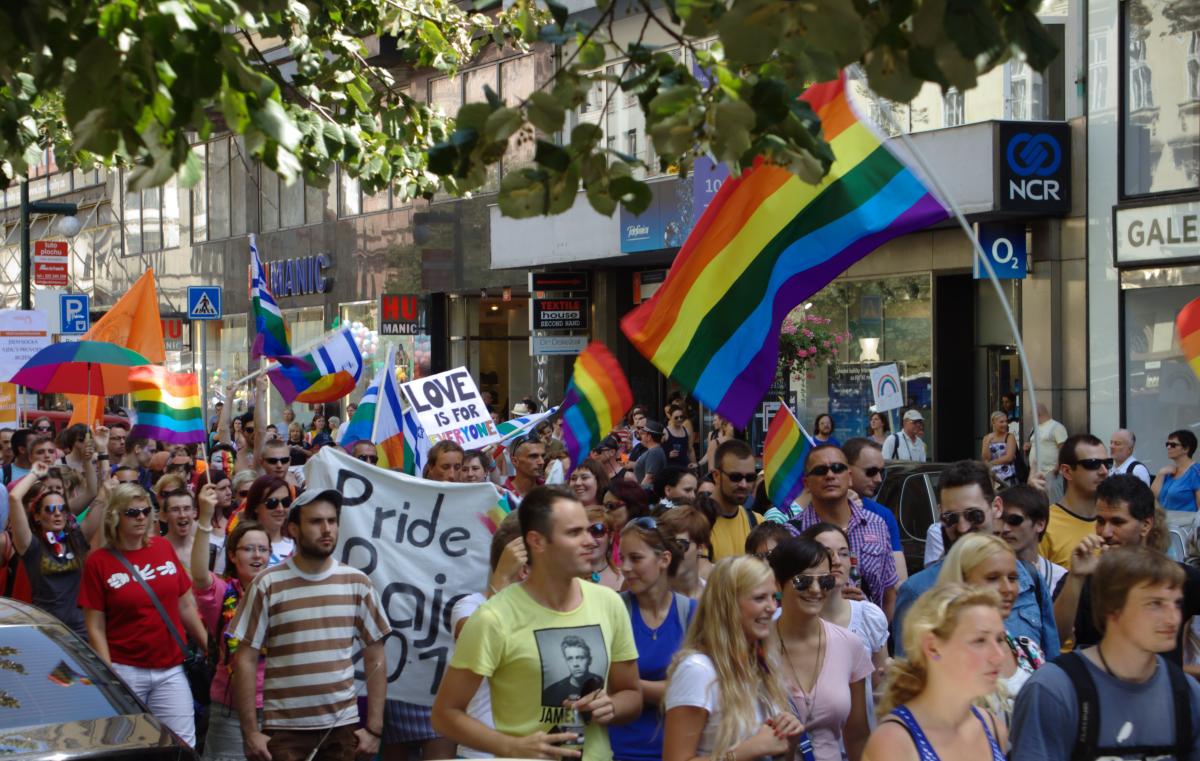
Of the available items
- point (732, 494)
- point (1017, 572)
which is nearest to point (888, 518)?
point (732, 494)

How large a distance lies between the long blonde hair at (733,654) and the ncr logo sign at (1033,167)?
14.7m

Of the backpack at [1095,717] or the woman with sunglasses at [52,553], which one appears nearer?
the backpack at [1095,717]

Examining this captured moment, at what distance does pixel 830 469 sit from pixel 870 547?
45cm

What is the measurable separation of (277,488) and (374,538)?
2.27ft

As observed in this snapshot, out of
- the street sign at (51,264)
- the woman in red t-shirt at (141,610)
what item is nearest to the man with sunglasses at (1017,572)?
the woman in red t-shirt at (141,610)

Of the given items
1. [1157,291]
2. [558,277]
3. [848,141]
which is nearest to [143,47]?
[848,141]

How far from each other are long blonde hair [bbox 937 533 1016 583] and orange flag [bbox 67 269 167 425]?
11.6 meters

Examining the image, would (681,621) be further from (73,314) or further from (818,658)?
(73,314)

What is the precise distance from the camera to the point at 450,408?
1316 centimetres

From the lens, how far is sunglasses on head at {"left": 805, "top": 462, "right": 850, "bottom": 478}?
7.88 m

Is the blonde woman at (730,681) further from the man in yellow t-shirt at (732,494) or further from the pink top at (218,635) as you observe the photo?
the man in yellow t-shirt at (732,494)

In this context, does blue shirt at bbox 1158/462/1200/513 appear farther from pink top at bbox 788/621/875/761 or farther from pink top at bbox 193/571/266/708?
pink top at bbox 193/571/266/708

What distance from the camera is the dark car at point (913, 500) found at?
1209cm

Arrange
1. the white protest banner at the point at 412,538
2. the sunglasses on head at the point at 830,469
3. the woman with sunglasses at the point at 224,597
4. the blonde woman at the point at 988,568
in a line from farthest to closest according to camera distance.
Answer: the sunglasses on head at the point at 830,469
the white protest banner at the point at 412,538
the woman with sunglasses at the point at 224,597
the blonde woman at the point at 988,568
